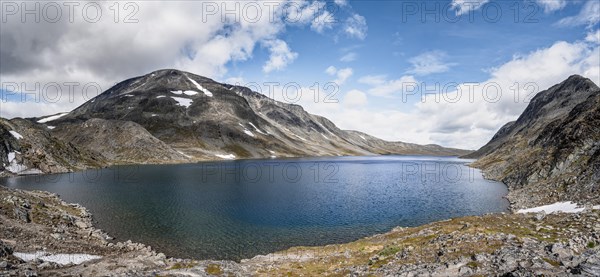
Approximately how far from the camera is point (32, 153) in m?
136

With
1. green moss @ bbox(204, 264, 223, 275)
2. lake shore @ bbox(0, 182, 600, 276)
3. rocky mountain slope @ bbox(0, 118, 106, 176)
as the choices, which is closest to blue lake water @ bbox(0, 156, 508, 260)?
lake shore @ bbox(0, 182, 600, 276)

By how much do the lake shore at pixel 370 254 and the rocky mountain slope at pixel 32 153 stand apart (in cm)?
10481

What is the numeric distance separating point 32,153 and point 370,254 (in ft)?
509

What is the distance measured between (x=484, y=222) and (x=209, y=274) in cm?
3157

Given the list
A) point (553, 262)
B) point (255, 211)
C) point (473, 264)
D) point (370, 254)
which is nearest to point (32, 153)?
point (255, 211)

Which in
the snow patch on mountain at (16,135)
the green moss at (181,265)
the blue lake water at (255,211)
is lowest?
the blue lake water at (255,211)

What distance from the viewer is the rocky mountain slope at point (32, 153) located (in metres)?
126

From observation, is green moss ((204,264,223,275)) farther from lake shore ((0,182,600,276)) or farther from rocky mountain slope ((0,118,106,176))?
rocky mountain slope ((0,118,106,176))

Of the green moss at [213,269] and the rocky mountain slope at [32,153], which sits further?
the rocky mountain slope at [32,153]

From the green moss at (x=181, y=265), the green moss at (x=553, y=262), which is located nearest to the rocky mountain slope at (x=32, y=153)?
the green moss at (x=181, y=265)

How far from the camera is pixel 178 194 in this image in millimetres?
86438

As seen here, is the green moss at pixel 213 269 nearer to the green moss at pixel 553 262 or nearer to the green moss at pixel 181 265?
the green moss at pixel 181 265

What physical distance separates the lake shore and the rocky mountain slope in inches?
4126

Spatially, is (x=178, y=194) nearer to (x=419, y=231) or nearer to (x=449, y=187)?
(x=419, y=231)
